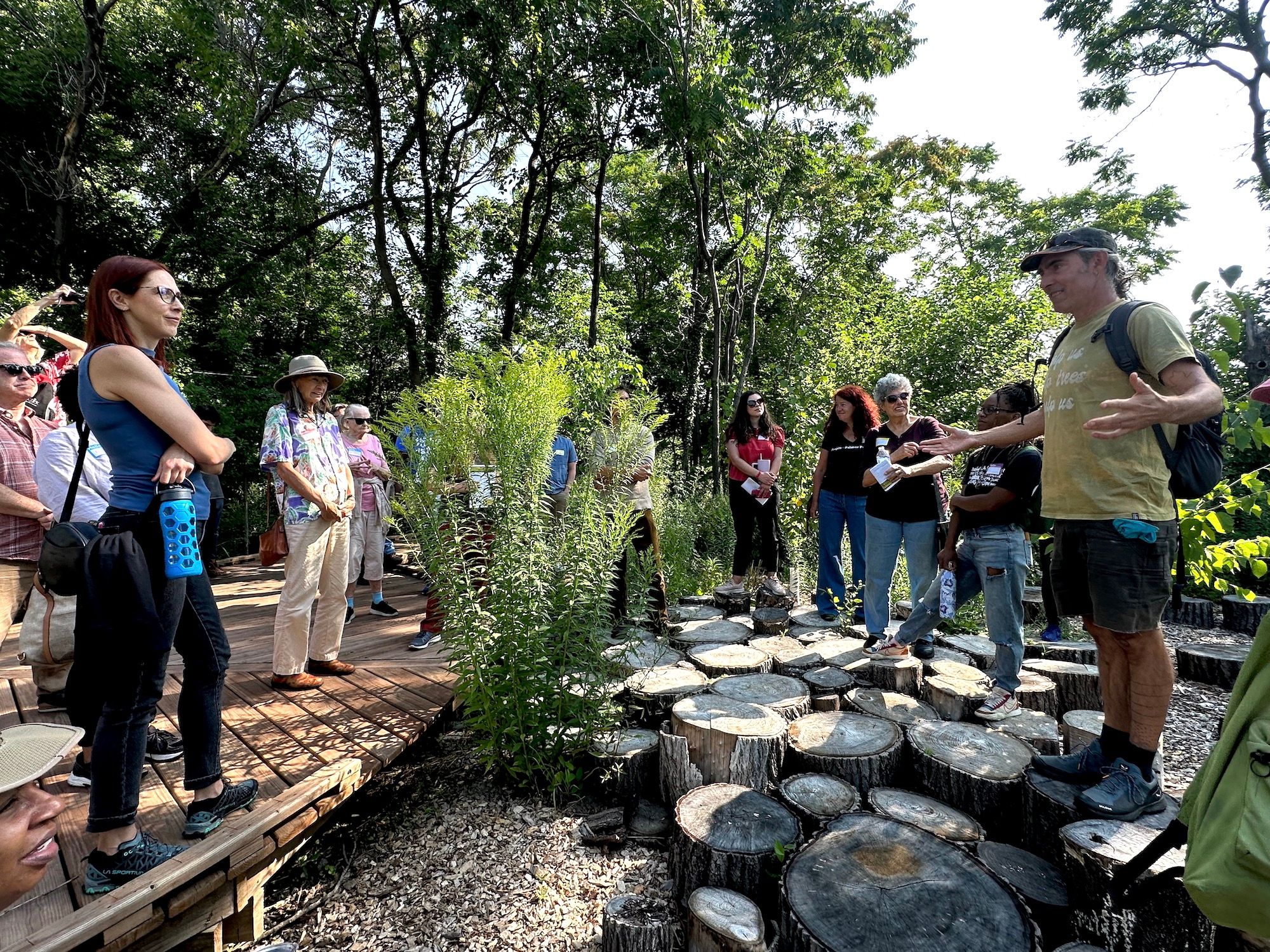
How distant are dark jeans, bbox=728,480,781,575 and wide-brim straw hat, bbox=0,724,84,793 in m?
4.79

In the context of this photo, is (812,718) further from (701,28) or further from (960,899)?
(701,28)

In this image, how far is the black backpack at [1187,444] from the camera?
203 cm

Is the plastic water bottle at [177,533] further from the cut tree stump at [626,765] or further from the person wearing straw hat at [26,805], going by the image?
the cut tree stump at [626,765]

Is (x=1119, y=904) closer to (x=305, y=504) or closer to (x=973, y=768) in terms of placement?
(x=973, y=768)

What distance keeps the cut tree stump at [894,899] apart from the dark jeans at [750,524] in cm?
353

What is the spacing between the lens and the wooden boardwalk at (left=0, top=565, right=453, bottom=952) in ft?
5.41

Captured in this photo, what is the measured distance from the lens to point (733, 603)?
5.02 metres

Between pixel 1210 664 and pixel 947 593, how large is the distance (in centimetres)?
261

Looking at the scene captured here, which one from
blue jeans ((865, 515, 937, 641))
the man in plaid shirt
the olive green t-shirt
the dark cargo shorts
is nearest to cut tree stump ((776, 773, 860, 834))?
the dark cargo shorts

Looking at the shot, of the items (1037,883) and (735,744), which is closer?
(1037,883)

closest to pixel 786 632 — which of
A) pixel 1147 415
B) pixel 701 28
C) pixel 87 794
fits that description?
pixel 1147 415

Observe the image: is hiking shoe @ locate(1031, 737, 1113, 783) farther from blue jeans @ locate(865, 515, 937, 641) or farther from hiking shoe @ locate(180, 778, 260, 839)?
hiking shoe @ locate(180, 778, 260, 839)

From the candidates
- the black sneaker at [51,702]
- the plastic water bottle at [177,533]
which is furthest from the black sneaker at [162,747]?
the plastic water bottle at [177,533]

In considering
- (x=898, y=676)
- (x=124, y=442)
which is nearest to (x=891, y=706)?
(x=898, y=676)
